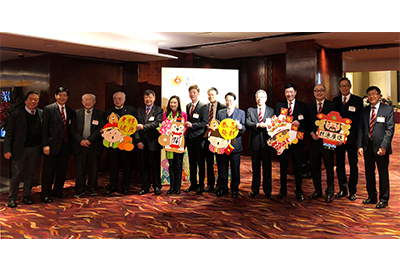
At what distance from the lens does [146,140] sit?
19.4ft

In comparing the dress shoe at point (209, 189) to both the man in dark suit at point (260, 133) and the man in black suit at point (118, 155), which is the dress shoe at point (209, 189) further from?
the man in black suit at point (118, 155)

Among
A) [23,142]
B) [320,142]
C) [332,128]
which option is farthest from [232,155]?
[23,142]

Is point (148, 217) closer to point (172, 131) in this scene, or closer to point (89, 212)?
point (89, 212)

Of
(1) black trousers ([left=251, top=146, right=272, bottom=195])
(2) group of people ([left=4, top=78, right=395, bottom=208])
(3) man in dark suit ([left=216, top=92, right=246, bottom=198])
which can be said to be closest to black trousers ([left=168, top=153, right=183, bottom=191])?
(2) group of people ([left=4, top=78, right=395, bottom=208])

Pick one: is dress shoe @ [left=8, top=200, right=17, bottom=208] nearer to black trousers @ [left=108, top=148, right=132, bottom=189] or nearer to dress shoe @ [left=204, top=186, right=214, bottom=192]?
black trousers @ [left=108, top=148, right=132, bottom=189]

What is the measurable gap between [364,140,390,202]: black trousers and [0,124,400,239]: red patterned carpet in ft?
0.78

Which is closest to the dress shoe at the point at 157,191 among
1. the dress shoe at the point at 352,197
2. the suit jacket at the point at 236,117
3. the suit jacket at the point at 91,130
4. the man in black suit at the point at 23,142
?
the suit jacket at the point at 91,130

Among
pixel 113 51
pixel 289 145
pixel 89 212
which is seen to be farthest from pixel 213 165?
pixel 113 51

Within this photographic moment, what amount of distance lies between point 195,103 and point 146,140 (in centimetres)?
103

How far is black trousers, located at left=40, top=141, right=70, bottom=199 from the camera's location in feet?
18.5

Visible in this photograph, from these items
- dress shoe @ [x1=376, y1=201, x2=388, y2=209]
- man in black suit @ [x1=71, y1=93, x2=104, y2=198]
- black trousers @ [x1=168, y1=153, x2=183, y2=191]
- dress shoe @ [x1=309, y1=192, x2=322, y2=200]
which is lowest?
dress shoe @ [x1=376, y1=201, x2=388, y2=209]

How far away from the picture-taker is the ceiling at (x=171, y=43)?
573 centimetres

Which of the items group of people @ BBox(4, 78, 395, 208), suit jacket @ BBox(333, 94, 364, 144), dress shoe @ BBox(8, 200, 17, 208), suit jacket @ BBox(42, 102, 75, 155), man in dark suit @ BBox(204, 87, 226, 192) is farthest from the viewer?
man in dark suit @ BBox(204, 87, 226, 192)

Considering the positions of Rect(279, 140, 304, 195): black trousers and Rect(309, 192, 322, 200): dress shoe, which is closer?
Rect(279, 140, 304, 195): black trousers
